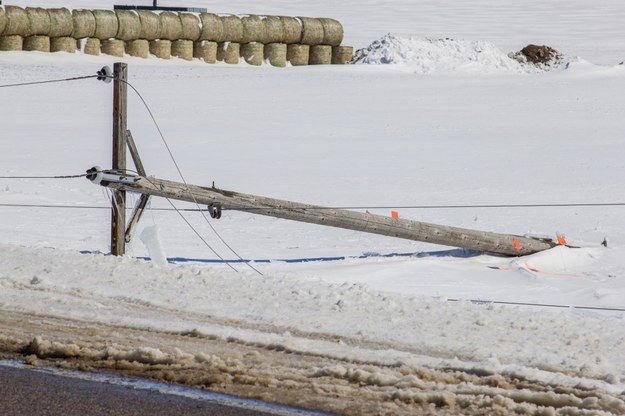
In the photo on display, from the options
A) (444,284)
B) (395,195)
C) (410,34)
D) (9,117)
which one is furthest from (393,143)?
(410,34)

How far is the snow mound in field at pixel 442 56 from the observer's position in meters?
30.6

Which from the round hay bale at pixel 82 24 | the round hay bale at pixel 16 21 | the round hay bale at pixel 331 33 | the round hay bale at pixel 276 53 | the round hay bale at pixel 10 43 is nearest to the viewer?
the round hay bale at pixel 16 21

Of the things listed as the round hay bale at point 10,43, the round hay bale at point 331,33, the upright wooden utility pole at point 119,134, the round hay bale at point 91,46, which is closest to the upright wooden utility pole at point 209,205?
the upright wooden utility pole at point 119,134

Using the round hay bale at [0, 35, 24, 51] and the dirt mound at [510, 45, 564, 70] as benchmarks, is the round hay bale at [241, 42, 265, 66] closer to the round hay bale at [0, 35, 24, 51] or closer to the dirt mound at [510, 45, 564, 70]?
the round hay bale at [0, 35, 24, 51]

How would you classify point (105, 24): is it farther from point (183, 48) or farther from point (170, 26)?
point (183, 48)

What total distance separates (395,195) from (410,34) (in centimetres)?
2573

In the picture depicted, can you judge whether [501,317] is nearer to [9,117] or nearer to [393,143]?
[393,143]

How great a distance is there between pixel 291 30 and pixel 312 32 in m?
0.71

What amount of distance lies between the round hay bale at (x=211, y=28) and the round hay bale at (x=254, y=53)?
815 mm

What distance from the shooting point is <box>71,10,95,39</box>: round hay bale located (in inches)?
1177

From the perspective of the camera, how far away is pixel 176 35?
104ft

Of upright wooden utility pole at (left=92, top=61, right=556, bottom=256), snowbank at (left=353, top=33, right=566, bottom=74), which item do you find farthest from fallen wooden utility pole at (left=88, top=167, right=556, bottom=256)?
snowbank at (left=353, top=33, right=566, bottom=74)

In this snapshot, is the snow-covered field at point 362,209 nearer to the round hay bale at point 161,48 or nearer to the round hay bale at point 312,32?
the round hay bale at point 161,48

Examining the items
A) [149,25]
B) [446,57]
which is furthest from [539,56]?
[149,25]
